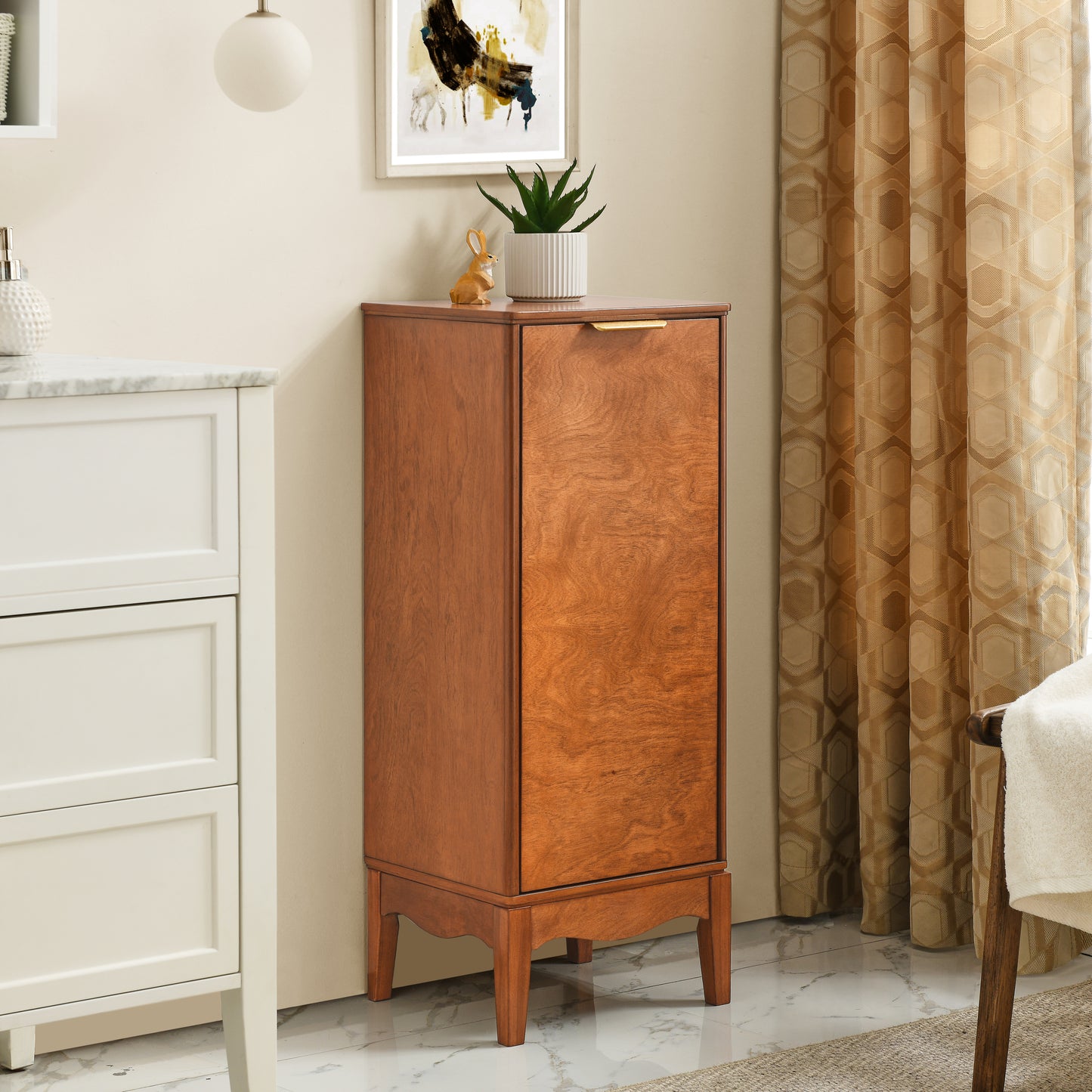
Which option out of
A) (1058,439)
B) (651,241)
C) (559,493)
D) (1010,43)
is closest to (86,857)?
(559,493)

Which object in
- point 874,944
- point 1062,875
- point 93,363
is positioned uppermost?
point 93,363

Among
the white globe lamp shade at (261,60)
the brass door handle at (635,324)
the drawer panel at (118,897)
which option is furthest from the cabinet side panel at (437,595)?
the drawer panel at (118,897)

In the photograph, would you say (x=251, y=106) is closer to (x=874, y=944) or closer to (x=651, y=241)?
(x=651, y=241)

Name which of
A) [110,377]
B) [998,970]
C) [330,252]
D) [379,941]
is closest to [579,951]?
[379,941]

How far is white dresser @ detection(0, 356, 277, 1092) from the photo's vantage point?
2012 millimetres

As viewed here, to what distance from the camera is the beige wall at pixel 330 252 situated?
8.12ft

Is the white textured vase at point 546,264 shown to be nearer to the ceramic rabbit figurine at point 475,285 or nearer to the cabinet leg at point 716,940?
the ceramic rabbit figurine at point 475,285

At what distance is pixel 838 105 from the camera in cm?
305

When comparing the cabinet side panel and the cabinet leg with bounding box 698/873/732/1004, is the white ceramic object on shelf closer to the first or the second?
the cabinet side panel

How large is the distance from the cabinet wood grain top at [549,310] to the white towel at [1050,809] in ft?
2.48

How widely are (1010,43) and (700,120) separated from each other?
529 mm

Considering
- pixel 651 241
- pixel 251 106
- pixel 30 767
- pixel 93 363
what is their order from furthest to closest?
pixel 651 241, pixel 251 106, pixel 93 363, pixel 30 767

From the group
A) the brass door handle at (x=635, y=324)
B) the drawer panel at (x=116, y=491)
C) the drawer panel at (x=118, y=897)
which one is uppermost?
the brass door handle at (x=635, y=324)

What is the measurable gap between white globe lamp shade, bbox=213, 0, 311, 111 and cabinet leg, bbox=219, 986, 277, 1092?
1.19 m
